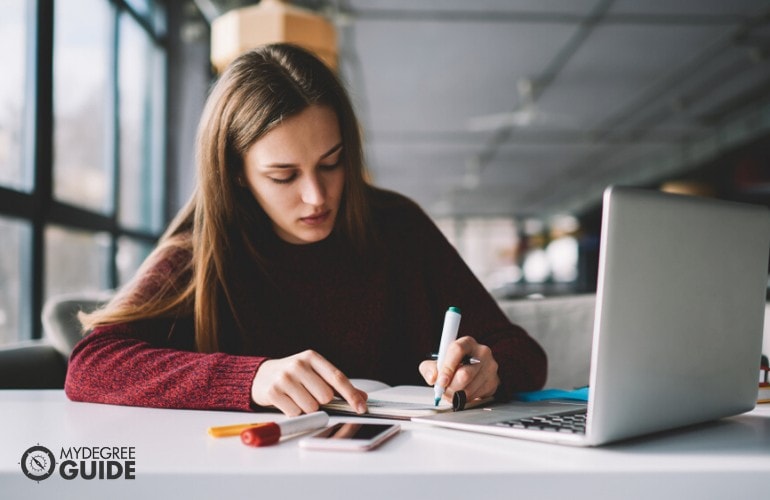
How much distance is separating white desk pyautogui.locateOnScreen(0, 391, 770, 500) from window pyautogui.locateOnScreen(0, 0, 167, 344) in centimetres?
180

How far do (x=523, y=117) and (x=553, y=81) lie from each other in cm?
39

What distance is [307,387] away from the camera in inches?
33.0

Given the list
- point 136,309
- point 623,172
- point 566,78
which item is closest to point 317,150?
point 136,309

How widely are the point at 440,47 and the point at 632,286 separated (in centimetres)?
471

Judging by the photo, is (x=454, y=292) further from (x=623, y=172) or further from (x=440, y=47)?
(x=623, y=172)

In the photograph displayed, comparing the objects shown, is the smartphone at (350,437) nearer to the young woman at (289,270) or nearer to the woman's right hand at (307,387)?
the woman's right hand at (307,387)

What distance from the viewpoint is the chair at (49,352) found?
142 cm

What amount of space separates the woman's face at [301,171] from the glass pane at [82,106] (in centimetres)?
167

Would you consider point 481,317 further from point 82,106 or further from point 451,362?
point 82,106

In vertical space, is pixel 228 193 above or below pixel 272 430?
above

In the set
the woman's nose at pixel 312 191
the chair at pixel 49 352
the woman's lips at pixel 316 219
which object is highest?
the woman's nose at pixel 312 191

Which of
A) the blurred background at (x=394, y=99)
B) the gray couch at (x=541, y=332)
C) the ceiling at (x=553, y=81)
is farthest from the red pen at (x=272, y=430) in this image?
the ceiling at (x=553, y=81)

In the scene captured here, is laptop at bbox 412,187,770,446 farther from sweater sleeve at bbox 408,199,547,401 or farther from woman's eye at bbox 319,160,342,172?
woman's eye at bbox 319,160,342,172

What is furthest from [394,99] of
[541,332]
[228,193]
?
[228,193]
